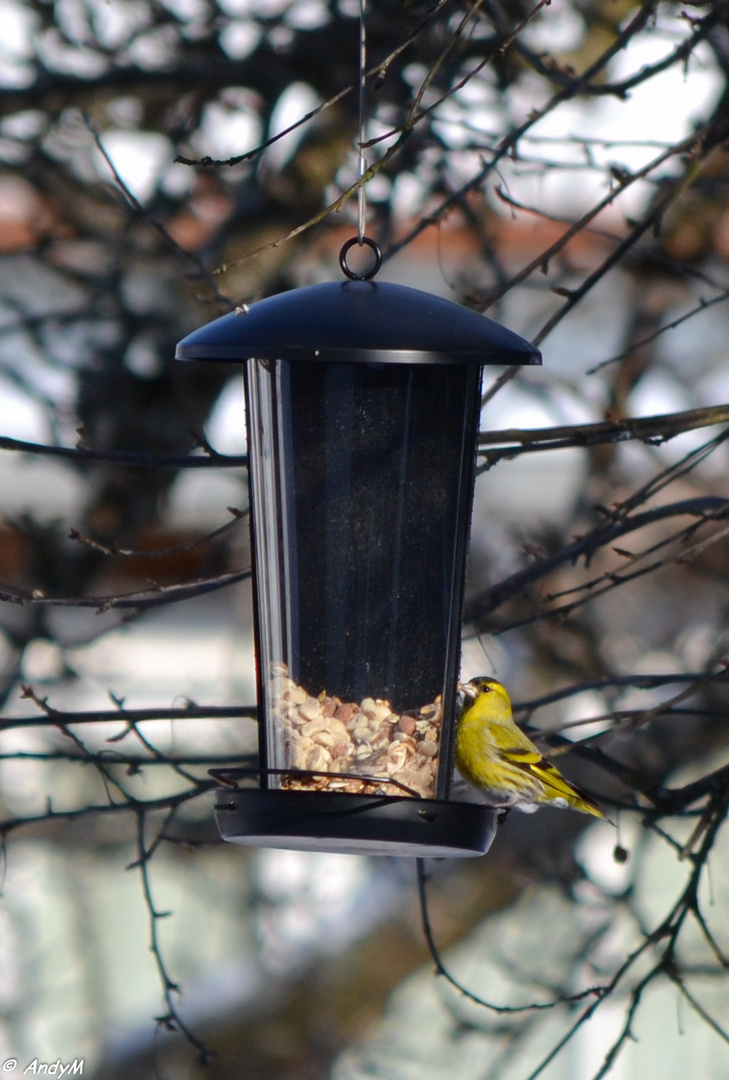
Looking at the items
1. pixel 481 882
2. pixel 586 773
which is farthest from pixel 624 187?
pixel 481 882

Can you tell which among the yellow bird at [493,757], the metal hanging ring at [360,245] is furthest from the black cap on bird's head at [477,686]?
the metal hanging ring at [360,245]

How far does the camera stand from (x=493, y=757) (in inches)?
151

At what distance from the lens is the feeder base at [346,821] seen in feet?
8.61

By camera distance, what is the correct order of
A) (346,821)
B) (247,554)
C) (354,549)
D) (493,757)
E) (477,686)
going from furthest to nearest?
(247,554), (477,686), (493,757), (354,549), (346,821)

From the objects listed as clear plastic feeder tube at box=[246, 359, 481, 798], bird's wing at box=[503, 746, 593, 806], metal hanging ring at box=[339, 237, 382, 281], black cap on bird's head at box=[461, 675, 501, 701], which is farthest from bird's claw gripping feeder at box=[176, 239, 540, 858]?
black cap on bird's head at box=[461, 675, 501, 701]

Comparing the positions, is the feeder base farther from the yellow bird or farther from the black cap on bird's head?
the black cap on bird's head

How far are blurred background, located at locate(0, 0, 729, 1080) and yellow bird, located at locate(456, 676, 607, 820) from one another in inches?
4.6

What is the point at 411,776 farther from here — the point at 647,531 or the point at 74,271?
the point at 647,531

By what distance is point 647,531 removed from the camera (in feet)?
31.7

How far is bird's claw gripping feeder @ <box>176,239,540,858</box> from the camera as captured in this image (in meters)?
2.76

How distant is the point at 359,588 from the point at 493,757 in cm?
118

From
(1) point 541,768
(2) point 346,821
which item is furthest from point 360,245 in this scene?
(1) point 541,768

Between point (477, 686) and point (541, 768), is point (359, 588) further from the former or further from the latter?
point (541, 768)

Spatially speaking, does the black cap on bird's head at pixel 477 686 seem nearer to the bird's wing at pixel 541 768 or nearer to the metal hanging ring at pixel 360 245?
the bird's wing at pixel 541 768
